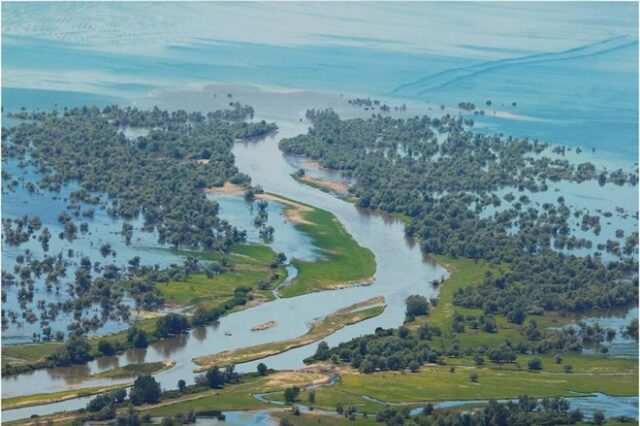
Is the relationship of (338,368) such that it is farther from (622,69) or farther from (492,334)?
(622,69)

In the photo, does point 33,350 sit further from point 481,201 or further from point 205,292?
point 481,201

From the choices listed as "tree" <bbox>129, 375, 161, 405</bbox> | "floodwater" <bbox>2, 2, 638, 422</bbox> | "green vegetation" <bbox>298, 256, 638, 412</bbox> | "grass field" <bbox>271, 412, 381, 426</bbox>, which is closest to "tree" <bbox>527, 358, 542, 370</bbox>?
"green vegetation" <bbox>298, 256, 638, 412</bbox>

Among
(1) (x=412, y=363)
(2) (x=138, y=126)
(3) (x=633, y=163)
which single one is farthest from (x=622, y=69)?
(1) (x=412, y=363)

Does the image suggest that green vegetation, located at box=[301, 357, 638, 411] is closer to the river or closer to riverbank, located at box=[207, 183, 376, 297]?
the river

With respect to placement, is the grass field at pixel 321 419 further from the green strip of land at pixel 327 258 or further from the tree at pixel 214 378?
the green strip of land at pixel 327 258

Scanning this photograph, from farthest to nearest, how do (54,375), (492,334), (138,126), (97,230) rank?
1. (138,126)
2. (97,230)
3. (492,334)
4. (54,375)

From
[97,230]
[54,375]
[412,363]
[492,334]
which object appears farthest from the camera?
[97,230]
